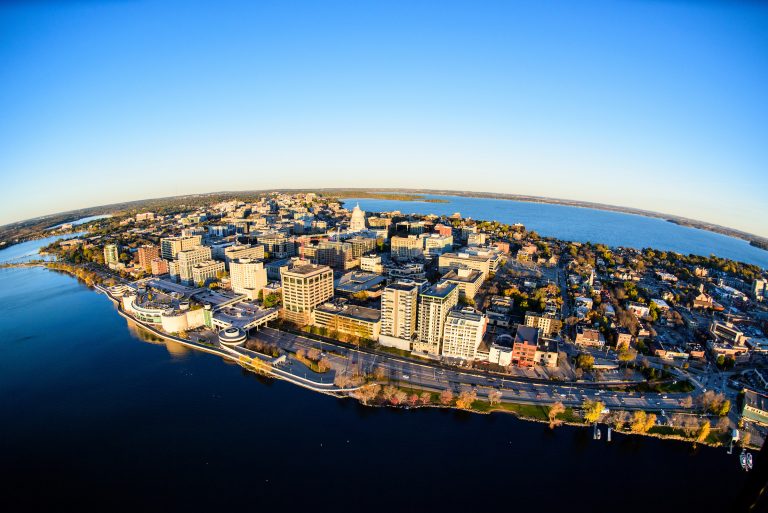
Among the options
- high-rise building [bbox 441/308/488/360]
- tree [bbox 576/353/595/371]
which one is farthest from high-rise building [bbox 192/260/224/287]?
tree [bbox 576/353/595/371]

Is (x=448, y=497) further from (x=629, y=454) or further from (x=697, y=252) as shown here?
(x=697, y=252)

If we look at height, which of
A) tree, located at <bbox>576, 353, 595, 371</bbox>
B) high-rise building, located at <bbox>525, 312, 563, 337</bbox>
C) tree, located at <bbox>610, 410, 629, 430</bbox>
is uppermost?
high-rise building, located at <bbox>525, 312, 563, 337</bbox>

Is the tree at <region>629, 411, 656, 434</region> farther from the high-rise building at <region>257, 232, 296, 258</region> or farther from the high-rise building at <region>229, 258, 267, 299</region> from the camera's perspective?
the high-rise building at <region>257, 232, 296, 258</region>

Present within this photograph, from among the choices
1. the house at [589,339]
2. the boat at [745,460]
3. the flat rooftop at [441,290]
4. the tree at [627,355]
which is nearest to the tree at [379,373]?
the flat rooftop at [441,290]

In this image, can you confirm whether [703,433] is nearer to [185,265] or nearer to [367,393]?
[367,393]

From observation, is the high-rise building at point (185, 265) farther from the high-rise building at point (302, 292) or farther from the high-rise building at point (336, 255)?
the high-rise building at point (302, 292)
